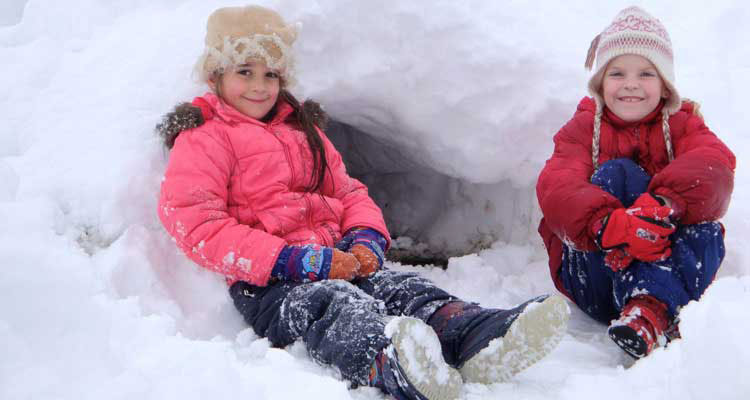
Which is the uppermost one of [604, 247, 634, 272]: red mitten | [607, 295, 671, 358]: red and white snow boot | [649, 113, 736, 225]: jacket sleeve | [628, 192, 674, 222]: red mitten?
[649, 113, 736, 225]: jacket sleeve

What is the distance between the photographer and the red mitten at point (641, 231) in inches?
73.0

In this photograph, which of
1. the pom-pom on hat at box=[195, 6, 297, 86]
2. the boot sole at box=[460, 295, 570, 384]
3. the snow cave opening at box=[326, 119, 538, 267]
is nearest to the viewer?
the boot sole at box=[460, 295, 570, 384]

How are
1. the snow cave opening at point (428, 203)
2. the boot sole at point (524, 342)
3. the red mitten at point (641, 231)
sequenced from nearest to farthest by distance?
the boot sole at point (524, 342) → the red mitten at point (641, 231) → the snow cave opening at point (428, 203)

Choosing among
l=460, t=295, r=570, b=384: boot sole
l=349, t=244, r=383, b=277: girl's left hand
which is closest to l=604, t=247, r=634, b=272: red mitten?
l=460, t=295, r=570, b=384: boot sole

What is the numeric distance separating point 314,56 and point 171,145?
2.77 feet

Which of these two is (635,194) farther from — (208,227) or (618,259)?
(208,227)

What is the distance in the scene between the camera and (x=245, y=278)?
201cm

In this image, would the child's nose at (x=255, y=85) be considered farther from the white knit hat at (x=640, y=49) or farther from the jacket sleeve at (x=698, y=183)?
the jacket sleeve at (x=698, y=183)

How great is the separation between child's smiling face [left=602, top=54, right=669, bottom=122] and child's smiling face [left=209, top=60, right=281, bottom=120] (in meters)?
1.36

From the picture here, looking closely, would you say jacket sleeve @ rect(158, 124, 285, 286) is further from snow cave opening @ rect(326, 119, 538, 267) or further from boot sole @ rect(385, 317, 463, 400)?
snow cave opening @ rect(326, 119, 538, 267)

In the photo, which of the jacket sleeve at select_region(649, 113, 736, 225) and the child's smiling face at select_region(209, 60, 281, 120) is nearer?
the jacket sleeve at select_region(649, 113, 736, 225)

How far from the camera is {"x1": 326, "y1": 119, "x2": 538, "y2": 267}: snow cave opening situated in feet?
11.1

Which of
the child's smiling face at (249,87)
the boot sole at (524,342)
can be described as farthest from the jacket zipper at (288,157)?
the boot sole at (524,342)

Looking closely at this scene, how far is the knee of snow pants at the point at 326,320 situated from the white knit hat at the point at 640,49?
44.5 inches
